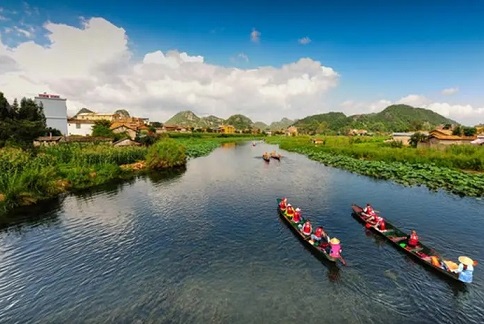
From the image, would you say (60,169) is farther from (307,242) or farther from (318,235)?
(318,235)

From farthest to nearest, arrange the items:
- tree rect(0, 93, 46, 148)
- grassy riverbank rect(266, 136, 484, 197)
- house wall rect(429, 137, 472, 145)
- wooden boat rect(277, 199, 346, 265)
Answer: house wall rect(429, 137, 472, 145) < tree rect(0, 93, 46, 148) < grassy riverbank rect(266, 136, 484, 197) < wooden boat rect(277, 199, 346, 265)

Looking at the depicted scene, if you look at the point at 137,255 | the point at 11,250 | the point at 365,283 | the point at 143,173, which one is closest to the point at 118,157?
the point at 143,173

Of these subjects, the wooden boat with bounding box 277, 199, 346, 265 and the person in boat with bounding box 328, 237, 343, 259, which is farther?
the wooden boat with bounding box 277, 199, 346, 265

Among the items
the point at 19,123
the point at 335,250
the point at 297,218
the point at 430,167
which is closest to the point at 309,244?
the point at 335,250

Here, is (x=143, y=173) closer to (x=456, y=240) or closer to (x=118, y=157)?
(x=118, y=157)

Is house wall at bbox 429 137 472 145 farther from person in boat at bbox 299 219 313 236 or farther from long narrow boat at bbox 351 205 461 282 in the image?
person in boat at bbox 299 219 313 236

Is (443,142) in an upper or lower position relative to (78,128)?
lower

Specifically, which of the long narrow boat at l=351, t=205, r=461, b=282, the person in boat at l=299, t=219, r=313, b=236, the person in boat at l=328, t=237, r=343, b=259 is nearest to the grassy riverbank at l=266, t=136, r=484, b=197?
the long narrow boat at l=351, t=205, r=461, b=282
